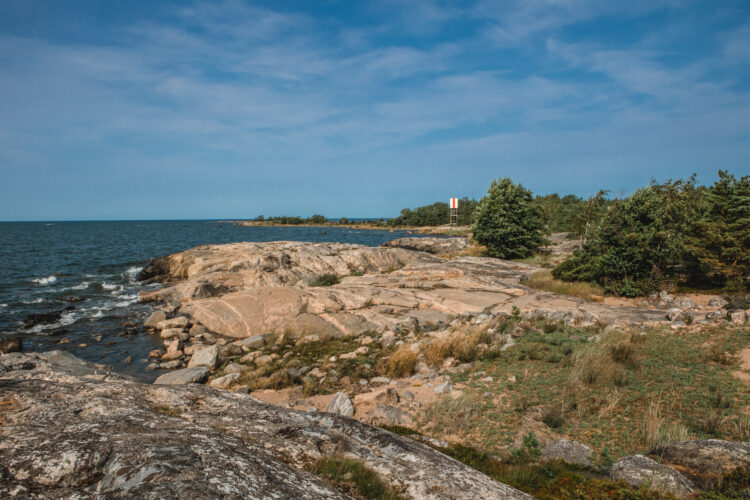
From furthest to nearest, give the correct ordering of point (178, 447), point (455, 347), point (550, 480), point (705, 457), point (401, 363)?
point (455, 347), point (401, 363), point (705, 457), point (550, 480), point (178, 447)

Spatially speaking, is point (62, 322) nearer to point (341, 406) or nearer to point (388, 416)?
point (341, 406)

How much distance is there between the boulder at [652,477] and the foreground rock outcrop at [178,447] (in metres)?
1.88

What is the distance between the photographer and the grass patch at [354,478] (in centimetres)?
297

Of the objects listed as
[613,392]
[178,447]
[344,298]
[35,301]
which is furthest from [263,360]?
[35,301]

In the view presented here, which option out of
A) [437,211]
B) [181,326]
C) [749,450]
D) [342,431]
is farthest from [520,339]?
[437,211]

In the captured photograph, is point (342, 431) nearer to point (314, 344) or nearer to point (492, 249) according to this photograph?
point (314, 344)

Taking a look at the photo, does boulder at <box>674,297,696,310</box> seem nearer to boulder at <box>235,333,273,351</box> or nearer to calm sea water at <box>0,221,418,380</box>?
boulder at <box>235,333,273,351</box>

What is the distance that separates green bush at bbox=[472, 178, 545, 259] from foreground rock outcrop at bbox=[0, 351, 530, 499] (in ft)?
102

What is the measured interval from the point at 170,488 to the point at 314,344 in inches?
452

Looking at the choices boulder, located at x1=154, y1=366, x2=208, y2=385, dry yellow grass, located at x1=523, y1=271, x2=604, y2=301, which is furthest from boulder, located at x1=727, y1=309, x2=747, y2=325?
boulder, located at x1=154, y1=366, x2=208, y2=385

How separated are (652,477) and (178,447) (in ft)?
16.3

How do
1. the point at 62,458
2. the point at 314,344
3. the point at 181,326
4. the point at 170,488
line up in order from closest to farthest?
the point at 170,488 < the point at 62,458 < the point at 314,344 < the point at 181,326

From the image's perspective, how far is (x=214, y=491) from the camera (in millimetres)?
2320

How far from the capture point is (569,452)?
5.54 metres
